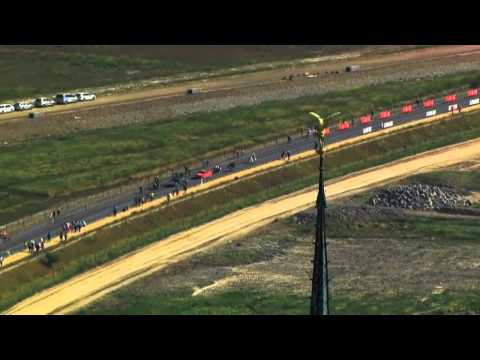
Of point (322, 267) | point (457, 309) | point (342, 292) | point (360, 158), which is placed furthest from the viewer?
point (360, 158)

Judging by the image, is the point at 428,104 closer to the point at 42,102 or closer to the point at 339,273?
the point at 42,102

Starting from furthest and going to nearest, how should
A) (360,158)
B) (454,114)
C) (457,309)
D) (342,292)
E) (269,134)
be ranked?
(454,114) → (269,134) → (360,158) → (342,292) → (457,309)

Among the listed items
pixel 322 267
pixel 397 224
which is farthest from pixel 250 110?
pixel 322 267

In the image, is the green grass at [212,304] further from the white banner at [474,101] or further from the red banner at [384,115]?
the white banner at [474,101]

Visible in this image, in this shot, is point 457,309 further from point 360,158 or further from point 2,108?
point 2,108

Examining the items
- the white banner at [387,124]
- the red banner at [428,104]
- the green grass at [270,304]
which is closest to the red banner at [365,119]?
the white banner at [387,124]

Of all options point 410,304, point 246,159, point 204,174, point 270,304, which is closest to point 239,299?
point 270,304
